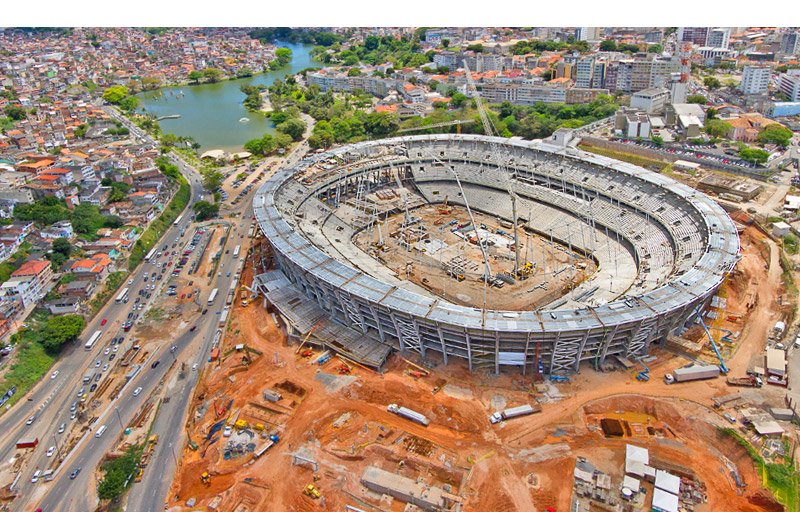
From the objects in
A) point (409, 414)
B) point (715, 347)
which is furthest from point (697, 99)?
point (409, 414)

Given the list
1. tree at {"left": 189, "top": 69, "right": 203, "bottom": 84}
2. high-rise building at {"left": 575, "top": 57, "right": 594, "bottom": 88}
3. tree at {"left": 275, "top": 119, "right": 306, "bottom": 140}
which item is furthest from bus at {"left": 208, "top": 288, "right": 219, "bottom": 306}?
tree at {"left": 189, "top": 69, "right": 203, "bottom": 84}

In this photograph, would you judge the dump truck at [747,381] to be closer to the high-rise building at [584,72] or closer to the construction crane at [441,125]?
the construction crane at [441,125]

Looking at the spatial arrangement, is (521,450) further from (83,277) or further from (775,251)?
(83,277)

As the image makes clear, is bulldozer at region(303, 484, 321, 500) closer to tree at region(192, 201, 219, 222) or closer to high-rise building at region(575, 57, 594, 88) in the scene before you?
tree at region(192, 201, 219, 222)

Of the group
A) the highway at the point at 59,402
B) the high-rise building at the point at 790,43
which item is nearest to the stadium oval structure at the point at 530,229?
the highway at the point at 59,402

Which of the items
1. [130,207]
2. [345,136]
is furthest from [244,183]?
[345,136]

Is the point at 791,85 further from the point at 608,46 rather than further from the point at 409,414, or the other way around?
the point at 409,414
